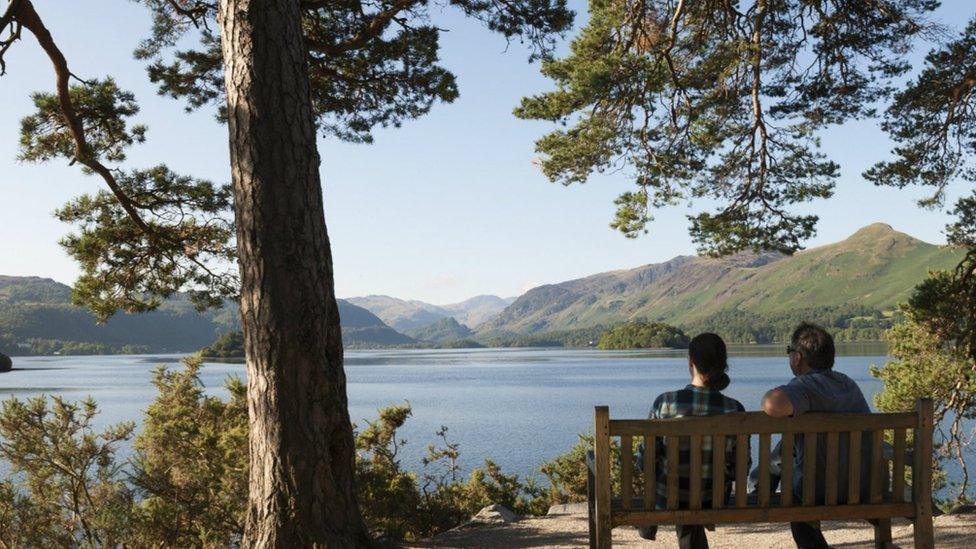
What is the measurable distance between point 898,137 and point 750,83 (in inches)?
67.4

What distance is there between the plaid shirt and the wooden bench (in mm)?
42

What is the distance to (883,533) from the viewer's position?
3.38 m

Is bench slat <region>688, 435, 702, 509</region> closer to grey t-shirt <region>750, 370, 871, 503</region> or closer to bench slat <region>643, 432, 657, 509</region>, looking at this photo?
bench slat <region>643, 432, 657, 509</region>

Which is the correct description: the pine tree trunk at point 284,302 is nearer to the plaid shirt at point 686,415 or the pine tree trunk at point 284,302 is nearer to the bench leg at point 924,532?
the plaid shirt at point 686,415

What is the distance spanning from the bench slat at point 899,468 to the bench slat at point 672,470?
33.2 inches

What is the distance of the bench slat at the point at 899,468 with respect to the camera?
314 cm

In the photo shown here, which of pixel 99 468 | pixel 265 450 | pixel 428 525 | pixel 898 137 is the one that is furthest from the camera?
pixel 898 137

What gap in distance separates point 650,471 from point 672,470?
0.27 ft

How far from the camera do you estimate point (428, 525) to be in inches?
273

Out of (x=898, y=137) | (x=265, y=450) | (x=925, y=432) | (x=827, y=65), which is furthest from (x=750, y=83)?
(x=265, y=450)

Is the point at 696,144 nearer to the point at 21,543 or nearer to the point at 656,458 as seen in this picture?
the point at 656,458

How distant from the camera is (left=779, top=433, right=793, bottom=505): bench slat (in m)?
3.07

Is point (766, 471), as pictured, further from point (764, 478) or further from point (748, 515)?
point (748, 515)

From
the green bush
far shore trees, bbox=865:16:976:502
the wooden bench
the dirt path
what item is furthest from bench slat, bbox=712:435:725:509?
far shore trees, bbox=865:16:976:502
